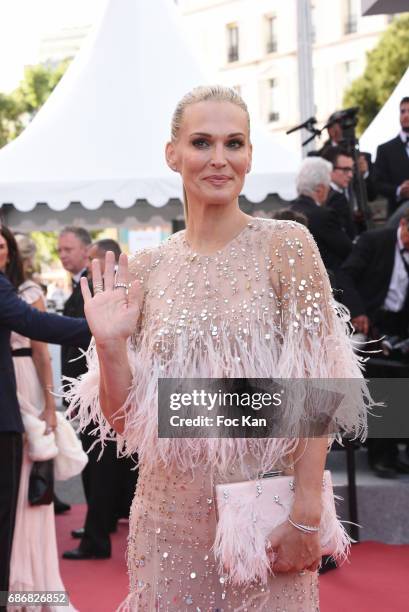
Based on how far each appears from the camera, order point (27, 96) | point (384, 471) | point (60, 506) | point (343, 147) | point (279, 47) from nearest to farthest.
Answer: point (384, 471) → point (60, 506) → point (343, 147) → point (27, 96) → point (279, 47)

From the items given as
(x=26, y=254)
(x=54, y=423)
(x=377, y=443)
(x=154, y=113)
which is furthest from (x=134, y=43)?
(x=54, y=423)

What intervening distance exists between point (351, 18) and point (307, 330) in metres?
40.4

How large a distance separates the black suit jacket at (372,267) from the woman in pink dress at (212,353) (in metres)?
4.00

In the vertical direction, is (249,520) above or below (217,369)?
below

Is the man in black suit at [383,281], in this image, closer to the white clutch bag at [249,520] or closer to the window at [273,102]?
the white clutch bag at [249,520]

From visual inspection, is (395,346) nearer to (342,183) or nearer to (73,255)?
(342,183)

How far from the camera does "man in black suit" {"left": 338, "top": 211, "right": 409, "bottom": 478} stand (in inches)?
252

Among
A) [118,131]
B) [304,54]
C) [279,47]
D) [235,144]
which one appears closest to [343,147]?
[118,131]

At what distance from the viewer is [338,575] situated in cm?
556

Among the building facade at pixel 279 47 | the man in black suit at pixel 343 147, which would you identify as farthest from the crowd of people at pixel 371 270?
the building facade at pixel 279 47

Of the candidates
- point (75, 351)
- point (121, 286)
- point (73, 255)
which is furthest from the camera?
point (73, 255)

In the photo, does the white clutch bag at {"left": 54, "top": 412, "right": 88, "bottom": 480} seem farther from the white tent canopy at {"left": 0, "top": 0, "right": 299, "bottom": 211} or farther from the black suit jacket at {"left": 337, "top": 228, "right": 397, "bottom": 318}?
the white tent canopy at {"left": 0, "top": 0, "right": 299, "bottom": 211}

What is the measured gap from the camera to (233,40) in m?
43.6

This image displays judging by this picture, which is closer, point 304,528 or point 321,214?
point 304,528
